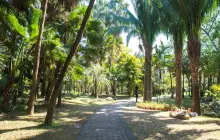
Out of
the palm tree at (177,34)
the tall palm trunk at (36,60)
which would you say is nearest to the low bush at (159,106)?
the palm tree at (177,34)

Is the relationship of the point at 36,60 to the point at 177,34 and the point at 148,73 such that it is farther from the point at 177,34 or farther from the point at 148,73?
the point at 148,73

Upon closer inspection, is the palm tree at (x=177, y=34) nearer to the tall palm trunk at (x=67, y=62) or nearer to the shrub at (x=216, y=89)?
the shrub at (x=216, y=89)

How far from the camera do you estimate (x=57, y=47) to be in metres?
13.3

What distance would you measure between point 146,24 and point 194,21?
6114 mm

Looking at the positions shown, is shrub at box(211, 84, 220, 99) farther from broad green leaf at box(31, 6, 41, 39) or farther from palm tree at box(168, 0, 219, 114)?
broad green leaf at box(31, 6, 41, 39)

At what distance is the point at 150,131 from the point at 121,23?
46.3 ft

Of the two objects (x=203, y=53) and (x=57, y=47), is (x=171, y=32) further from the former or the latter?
(x=203, y=53)

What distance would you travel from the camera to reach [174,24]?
52.9ft

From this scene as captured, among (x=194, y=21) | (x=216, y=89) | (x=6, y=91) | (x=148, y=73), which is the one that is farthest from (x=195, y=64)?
(x=6, y=91)

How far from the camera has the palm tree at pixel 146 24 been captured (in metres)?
18.7

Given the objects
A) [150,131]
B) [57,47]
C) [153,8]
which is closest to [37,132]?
[150,131]

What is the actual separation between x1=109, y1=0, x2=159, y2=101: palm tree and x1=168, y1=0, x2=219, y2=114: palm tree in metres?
4.55

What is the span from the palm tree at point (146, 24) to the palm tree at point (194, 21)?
455cm

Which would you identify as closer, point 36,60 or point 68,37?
point 36,60
